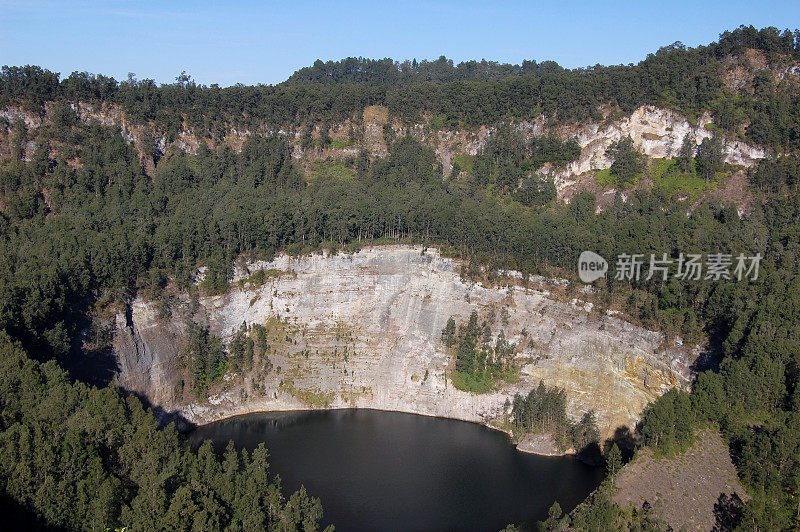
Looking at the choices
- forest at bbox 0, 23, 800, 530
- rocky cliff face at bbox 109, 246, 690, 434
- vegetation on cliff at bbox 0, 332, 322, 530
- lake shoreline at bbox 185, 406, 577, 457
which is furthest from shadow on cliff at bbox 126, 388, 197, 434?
vegetation on cliff at bbox 0, 332, 322, 530

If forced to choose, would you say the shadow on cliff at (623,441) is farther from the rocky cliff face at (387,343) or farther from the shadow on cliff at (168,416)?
the shadow on cliff at (168,416)

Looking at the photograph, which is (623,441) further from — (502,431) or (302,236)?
(302,236)

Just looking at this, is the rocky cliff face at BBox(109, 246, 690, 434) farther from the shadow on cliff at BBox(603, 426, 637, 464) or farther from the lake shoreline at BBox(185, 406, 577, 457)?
the shadow on cliff at BBox(603, 426, 637, 464)

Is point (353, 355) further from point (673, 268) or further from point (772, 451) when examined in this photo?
point (772, 451)

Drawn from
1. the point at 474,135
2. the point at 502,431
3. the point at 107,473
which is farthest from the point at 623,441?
the point at 474,135

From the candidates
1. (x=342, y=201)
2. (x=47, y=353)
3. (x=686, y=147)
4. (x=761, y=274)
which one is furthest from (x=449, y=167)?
(x=47, y=353)

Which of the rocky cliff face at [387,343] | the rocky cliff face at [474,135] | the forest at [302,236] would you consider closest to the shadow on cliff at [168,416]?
the rocky cliff face at [387,343]
